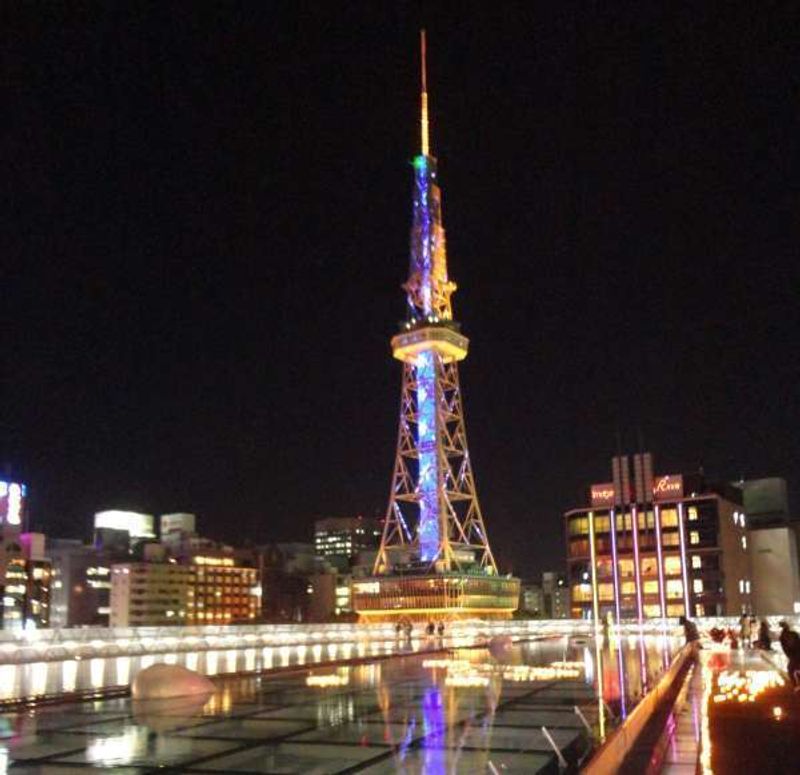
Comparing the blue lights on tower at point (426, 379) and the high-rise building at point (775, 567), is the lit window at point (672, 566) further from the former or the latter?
the blue lights on tower at point (426, 379)

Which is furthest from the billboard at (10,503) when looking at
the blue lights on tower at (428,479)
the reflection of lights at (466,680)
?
the reflection of lights at (466,680)

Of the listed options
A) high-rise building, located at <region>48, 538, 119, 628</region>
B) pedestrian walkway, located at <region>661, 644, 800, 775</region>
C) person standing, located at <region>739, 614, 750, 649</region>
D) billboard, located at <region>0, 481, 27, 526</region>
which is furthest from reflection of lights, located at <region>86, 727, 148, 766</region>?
high-rise building, located at <region>48, 538, 119, 628</region>

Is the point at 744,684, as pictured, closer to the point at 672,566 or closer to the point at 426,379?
the point at 672,566

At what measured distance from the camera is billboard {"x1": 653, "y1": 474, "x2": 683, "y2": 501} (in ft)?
405

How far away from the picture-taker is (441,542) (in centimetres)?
12250

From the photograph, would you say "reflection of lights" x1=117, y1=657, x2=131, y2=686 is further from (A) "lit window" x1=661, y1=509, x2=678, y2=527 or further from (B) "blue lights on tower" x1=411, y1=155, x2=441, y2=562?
(A) "lit window" x1=661, y1=509, x2=678, y2=527

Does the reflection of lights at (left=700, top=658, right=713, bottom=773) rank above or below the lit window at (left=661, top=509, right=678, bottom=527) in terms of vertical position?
below

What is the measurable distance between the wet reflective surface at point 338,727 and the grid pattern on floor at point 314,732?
0.07 ft

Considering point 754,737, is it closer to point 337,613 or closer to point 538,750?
point 538,750

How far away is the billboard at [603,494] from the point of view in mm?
128375

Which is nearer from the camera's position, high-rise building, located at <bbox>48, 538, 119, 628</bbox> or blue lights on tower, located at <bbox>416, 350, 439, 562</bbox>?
blue lights on tower, located at <bbox>416, 350, 439, 562</bbox>

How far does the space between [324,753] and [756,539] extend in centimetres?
13318

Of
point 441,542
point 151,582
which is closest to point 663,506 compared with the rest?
point 441,542

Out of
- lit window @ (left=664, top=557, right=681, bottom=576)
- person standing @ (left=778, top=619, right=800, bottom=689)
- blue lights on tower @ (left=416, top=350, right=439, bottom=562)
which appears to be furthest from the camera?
blue lights on tower @ (left=416, top=350, right=439, bottom=562)
